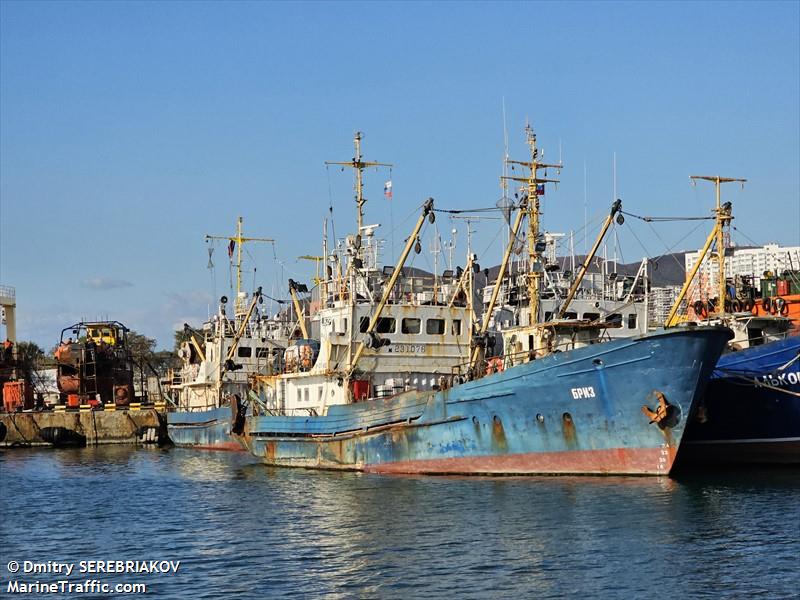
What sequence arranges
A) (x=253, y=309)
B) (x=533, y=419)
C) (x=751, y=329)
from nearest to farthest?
(x=533, y=419)
(x=751, y=329)
(x=253, y=309)

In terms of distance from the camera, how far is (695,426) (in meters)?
39.2

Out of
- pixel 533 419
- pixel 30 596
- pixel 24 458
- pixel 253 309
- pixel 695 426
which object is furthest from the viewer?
pixel 253 309

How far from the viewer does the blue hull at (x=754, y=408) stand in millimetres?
36625

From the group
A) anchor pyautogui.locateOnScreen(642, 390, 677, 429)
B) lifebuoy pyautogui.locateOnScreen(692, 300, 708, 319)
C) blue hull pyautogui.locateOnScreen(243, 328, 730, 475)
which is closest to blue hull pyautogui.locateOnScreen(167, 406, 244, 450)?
blue hull pyautogui.locateOnScreen(243, 328, 730, 475)

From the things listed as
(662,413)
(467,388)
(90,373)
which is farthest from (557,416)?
(90,373)

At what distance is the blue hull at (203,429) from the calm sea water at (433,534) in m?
18.1

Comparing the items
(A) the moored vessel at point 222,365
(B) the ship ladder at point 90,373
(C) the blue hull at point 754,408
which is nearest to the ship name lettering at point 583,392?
(C) the blue hull at point 754,408

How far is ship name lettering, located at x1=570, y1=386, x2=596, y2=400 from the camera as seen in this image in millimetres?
32625

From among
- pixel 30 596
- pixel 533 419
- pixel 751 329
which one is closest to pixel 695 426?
pixel 751 329

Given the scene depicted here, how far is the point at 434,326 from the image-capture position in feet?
143

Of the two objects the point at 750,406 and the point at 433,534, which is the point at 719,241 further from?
the point at 433,534

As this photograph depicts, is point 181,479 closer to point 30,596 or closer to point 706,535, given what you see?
point 30,596

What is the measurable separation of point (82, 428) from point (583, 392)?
1779 inches

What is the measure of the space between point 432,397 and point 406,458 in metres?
2.59
